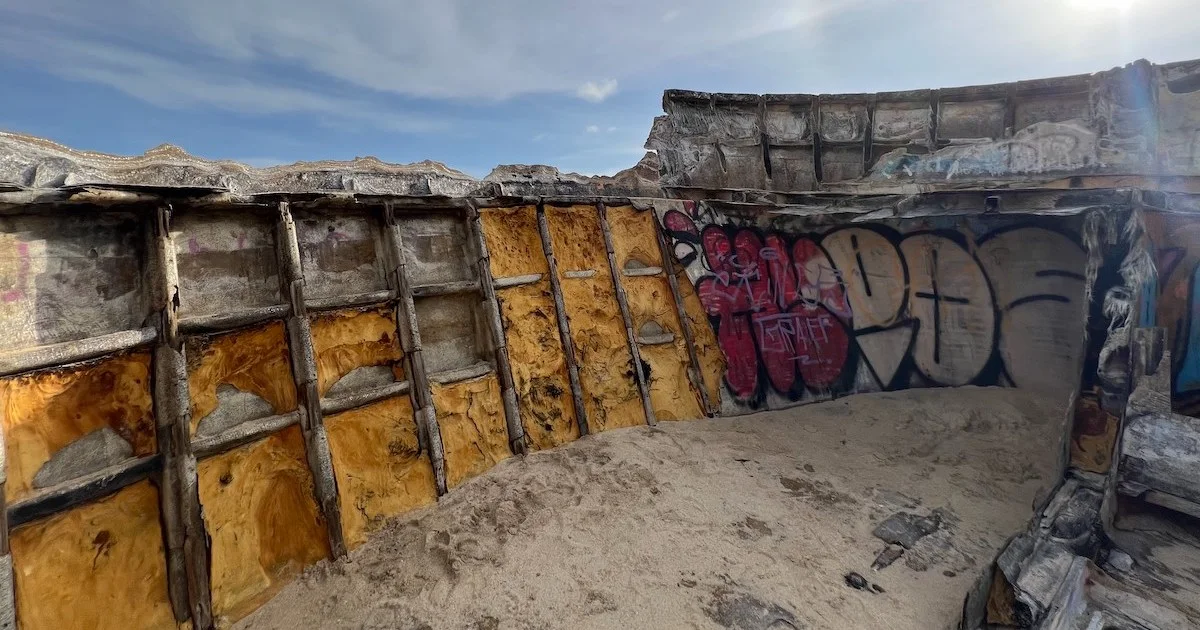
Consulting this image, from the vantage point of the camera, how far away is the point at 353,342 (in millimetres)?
4129

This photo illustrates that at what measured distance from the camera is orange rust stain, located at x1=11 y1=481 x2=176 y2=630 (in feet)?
8.36

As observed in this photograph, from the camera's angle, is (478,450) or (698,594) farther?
(478,450)

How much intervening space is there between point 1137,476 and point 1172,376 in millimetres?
1204

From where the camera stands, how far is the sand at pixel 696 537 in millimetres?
3117

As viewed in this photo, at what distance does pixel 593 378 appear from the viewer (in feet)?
18.0

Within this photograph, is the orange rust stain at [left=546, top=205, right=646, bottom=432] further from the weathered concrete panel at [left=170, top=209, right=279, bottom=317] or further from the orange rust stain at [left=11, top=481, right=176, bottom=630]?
the orange rust stain at [left=11, top=481, right=176, bottom=630]

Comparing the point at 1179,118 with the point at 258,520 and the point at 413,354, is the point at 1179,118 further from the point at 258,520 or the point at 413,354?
the point at 258,520

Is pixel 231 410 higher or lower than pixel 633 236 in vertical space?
lower

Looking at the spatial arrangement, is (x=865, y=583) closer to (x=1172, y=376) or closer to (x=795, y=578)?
(x=795, y=578)

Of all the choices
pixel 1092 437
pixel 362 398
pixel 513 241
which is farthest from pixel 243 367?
pixel 1092 437

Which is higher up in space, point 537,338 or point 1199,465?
point 537,338

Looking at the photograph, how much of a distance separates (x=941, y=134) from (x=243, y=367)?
10349 mm

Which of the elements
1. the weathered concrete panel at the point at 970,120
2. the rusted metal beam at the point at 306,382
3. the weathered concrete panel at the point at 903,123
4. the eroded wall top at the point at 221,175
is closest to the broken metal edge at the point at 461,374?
the rusted metal beam at the point at 306,382

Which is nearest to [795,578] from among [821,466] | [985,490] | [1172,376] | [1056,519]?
[821,466]
